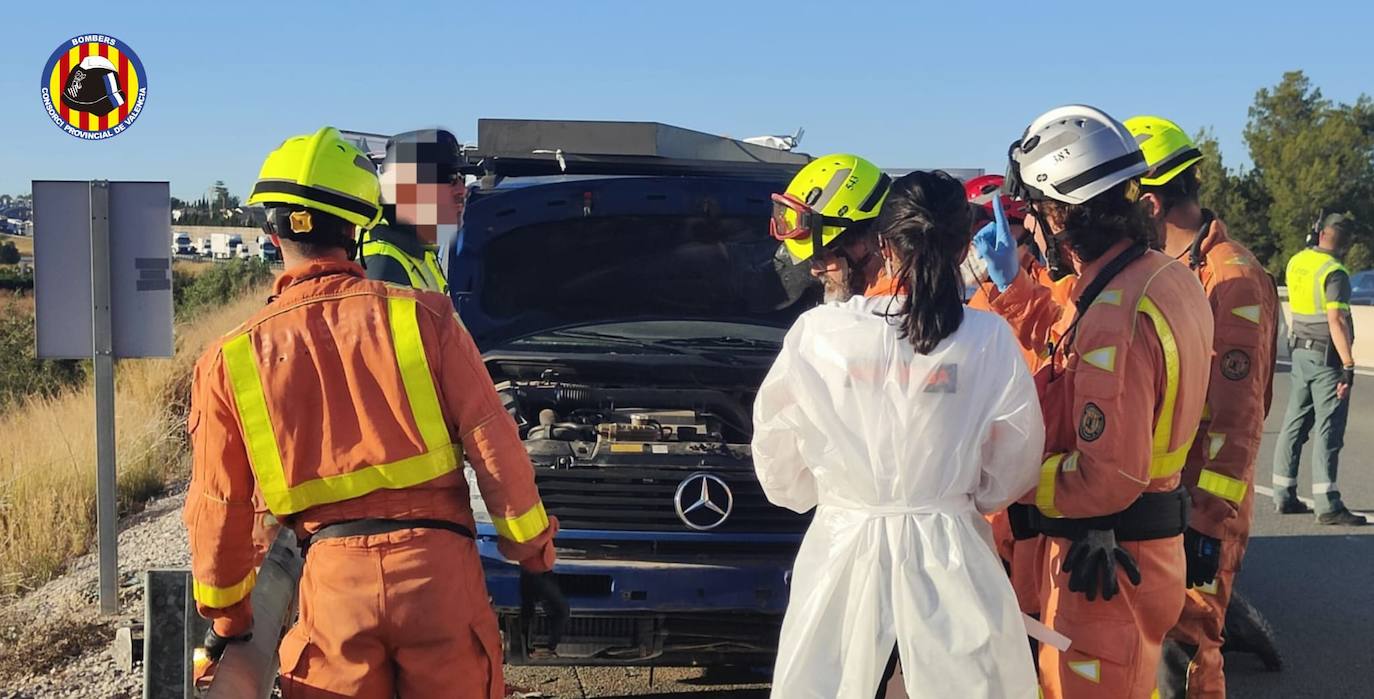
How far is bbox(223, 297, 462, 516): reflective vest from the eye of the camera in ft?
9.34

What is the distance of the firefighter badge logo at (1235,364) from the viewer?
3982 millimetres

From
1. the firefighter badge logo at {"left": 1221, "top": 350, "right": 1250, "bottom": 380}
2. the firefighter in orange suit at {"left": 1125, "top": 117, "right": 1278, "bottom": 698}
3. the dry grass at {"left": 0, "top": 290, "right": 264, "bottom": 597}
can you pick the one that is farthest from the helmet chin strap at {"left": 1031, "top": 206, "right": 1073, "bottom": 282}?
the dry grass at {"left": 0, "top": 290, "right": 264, "bottom": 597}

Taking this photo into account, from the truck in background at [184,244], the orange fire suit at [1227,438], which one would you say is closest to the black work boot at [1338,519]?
the orange fire suit at [1227,438]

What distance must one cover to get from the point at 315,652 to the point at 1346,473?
948 centimetres

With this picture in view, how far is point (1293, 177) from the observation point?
3944cm

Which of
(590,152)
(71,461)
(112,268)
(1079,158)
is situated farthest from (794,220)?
(71,461)

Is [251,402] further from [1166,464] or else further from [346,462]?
[1166,464]

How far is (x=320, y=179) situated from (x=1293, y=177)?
4216 cm

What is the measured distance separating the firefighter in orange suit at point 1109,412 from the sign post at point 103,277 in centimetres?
482

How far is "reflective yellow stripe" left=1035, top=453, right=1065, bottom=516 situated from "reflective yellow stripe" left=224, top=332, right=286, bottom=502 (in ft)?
5.93

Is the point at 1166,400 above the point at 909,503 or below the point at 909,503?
above

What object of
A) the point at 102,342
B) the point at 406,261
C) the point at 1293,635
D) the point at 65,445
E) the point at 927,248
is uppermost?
the point at 927,248

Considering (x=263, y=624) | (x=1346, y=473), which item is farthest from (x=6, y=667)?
(x=1346, y=473)

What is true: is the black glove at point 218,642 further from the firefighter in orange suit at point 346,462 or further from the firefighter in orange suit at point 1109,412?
the firefighter in orange suit at point 1109,412
